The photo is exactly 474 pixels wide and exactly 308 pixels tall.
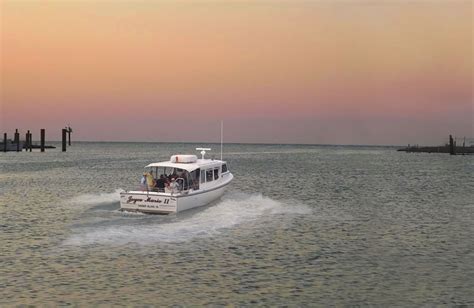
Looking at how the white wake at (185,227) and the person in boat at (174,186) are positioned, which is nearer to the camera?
the white wake at (185,227)

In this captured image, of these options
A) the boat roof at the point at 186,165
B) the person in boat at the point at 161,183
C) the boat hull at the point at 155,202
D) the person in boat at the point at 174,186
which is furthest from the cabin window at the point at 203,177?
the person in boat at the point at 174,186

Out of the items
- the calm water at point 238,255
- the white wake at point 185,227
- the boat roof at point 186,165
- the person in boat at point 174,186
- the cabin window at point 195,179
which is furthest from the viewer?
the cabin window at point 195,179

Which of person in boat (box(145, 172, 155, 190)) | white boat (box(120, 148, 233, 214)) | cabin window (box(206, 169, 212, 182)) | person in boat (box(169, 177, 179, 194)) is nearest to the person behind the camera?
white boat (box(120, 148, 233, 214))

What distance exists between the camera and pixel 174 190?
29578 mm

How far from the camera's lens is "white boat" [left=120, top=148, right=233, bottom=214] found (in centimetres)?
2928

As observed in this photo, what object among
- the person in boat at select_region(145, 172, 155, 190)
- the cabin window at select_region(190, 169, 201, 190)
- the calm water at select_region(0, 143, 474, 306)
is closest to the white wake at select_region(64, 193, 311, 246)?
the calm water at select_region(0, 143, 474, 306)

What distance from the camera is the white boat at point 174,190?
96.1 ft

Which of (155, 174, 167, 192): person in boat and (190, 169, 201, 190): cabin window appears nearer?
(155, 174, 167, 192): person in boat

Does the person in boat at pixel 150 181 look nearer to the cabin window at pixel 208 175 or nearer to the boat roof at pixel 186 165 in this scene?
the boat roof at pixel 186 165

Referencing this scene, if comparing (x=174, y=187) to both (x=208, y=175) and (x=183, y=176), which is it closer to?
(x=183, y=176)

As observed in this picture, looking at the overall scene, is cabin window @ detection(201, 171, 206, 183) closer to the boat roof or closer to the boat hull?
the boat roof

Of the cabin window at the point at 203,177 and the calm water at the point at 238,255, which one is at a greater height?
the cabin window at the point at 203,177

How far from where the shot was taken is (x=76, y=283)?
16.9m

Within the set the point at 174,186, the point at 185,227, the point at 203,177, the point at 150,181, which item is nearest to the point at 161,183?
the point at 150,181
